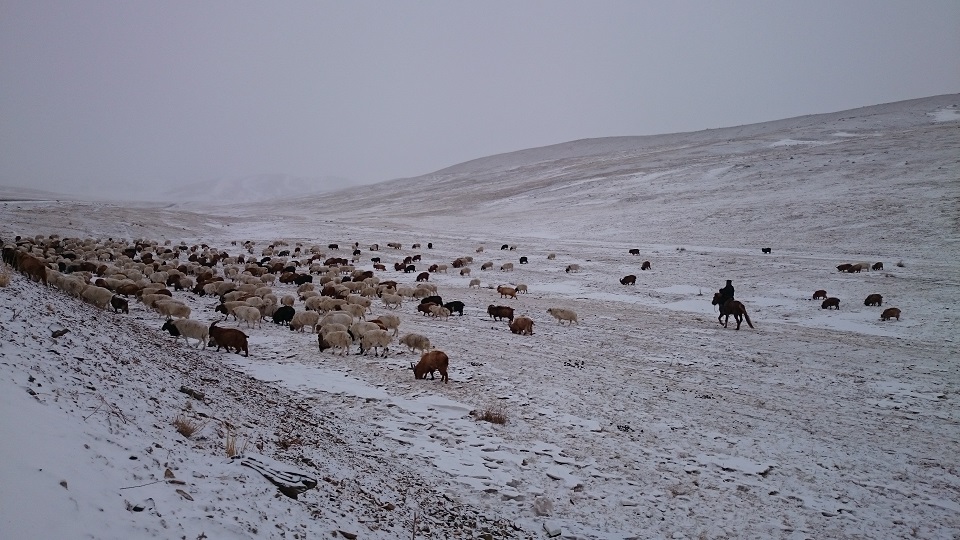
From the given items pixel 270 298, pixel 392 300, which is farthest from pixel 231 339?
pixel 392 300

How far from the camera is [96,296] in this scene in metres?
13.4

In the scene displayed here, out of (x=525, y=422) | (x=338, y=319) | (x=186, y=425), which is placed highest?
(x=186, y=425)

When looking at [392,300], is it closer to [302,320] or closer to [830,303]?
[302,320]

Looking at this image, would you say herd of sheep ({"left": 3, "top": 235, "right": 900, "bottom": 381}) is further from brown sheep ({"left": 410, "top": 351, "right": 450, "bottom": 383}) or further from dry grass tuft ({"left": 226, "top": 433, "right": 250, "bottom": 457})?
dry grass tuft ({"left": 226, "top": 433, "right": 250, "bottom": 457})

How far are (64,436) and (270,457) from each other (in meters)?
2.05

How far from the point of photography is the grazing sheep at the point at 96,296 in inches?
525

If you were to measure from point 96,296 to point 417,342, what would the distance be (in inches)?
326

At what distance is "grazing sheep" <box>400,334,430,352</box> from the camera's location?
13641 mm

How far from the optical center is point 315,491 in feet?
18.7

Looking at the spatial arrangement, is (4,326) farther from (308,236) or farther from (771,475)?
(308,236)

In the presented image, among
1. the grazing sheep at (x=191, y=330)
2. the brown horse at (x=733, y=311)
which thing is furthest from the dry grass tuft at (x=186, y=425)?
the brown horse at (x=733, y=311)

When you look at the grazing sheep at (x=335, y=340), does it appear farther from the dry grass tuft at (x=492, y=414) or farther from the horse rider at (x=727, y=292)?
the horse rider at (x=727, y=292)

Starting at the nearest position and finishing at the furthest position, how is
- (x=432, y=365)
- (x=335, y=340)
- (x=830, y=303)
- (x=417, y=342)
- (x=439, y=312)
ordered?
(x=432, y=365)
(x=335, y=340)
(x=417, y=342)
(x=439, y=312)
(x=830, y=303)

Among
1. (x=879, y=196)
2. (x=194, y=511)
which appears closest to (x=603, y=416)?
(x=194, y=511)
